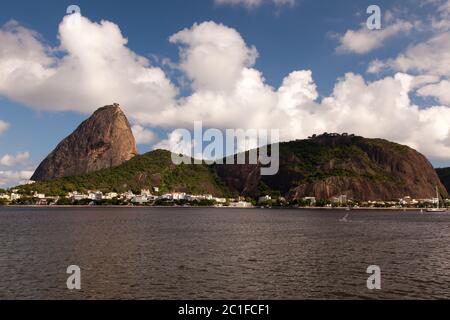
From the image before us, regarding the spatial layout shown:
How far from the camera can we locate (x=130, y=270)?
140 feet

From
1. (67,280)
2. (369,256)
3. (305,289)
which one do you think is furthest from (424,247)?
(67,280)

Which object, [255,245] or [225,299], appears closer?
[225,299]

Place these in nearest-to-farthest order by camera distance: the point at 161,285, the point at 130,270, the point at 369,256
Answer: the point at 161,285 < the point at 130,270 < the point at 369,256

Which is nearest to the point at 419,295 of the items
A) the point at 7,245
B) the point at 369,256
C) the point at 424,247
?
the point at 369,256

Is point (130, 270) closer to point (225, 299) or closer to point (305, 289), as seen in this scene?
point (225, 299)
